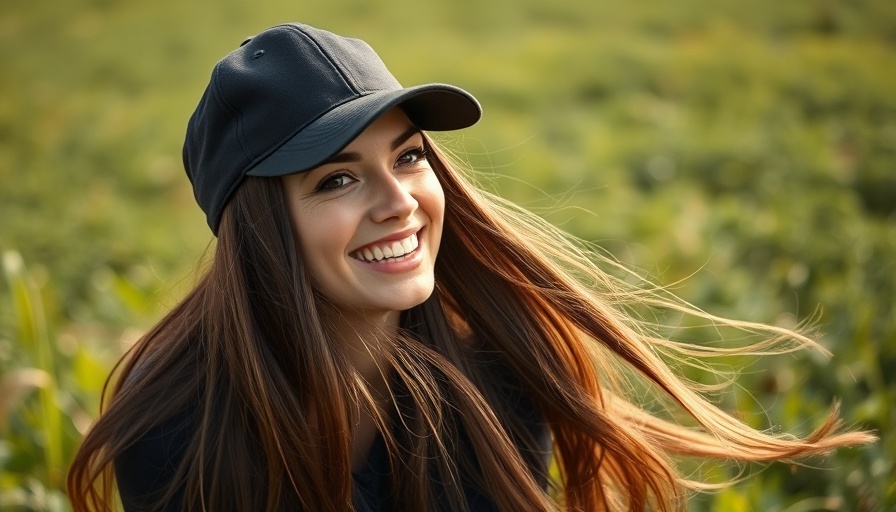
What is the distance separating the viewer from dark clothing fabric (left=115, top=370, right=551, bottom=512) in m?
2.11

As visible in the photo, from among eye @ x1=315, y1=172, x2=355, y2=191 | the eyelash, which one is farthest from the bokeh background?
eye @ x1=315, y1=172, x2=355, y2=191

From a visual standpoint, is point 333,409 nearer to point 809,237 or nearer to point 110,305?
point 110,305

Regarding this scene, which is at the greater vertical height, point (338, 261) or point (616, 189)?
point (338, 261)

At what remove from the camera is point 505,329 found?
238cm

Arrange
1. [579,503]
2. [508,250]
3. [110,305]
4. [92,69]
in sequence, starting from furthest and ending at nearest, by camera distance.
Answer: [92,69] < [110,305] < [579,503] < [508,250]

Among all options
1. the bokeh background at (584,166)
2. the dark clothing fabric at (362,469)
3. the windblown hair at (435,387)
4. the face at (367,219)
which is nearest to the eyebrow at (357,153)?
the face at (367,219)

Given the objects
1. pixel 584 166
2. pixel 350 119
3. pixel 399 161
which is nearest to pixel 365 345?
pixel 399 161

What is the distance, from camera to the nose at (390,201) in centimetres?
199

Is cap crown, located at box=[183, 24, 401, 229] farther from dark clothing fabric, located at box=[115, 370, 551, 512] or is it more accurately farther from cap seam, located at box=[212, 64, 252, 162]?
dark clothing fabric, located at box=[115, 370, 551, 512]

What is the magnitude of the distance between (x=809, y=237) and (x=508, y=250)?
240 cm

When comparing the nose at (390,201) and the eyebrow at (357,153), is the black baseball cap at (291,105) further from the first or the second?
the nose at (390,201)

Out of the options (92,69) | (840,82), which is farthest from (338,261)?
(92,69)

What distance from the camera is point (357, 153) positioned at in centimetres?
197

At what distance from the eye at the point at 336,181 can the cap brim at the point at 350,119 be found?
11 cm
